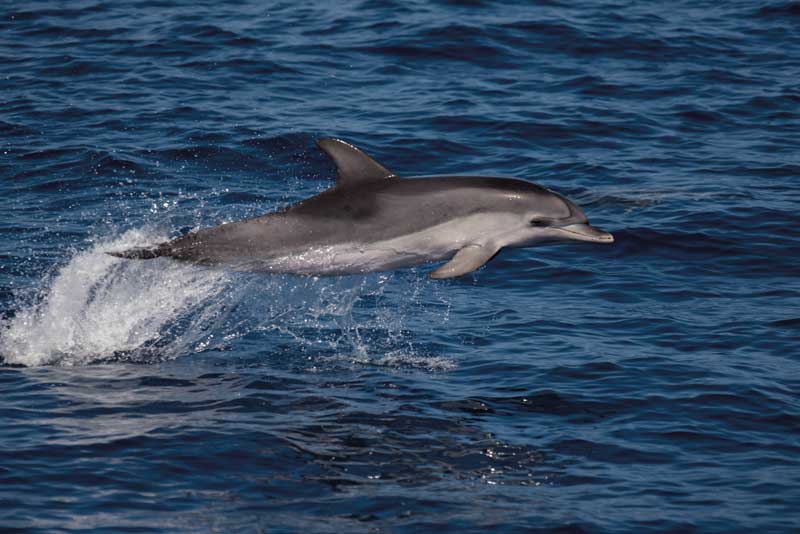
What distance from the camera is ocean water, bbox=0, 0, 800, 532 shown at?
8406mm

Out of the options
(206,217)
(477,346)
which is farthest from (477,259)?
(206,217)

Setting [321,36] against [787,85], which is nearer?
[787,85]

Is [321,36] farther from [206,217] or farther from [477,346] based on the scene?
[477,346]

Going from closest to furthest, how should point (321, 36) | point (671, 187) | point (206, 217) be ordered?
point (206, 217), point (671, 187), point (321, 36)

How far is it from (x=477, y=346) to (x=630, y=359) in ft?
4.43

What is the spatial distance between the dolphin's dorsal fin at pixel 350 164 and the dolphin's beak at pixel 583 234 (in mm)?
1522

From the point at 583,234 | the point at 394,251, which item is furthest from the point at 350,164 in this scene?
the point at 583,234

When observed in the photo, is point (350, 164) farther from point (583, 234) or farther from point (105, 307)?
point (105, 307)

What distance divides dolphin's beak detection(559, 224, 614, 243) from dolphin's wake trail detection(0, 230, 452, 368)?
1.61 m

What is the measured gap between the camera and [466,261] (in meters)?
9.95

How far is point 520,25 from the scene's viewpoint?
22109 mm

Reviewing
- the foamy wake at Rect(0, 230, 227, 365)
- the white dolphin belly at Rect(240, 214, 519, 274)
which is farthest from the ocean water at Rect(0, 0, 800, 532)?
the white dolphin belly at Rect(240, 214, 519, 274)

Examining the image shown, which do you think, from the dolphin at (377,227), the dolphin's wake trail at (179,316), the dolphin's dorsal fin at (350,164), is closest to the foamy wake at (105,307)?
Answer: the dolphin's wake trail at (179,316)

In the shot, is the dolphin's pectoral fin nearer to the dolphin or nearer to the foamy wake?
the dolphin
